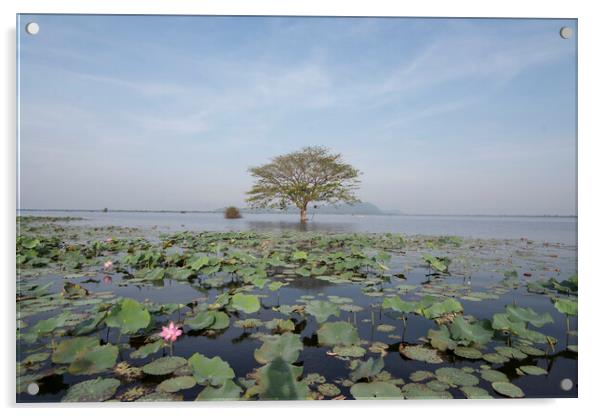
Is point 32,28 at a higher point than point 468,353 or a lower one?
higher

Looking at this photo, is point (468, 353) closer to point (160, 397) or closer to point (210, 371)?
point (210, 371)

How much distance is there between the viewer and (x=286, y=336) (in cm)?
187

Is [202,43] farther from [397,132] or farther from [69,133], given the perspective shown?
[397,132]

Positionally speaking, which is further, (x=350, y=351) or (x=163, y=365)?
(x=350, y=351)

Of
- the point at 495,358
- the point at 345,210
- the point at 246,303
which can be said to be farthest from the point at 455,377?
the point at 345,210

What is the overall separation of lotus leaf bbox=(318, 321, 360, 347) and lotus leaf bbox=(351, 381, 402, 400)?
32cm

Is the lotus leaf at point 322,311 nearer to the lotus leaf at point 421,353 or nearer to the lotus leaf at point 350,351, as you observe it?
the lotus leaf at point 350,351

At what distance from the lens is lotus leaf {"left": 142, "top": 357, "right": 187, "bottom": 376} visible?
1623mm

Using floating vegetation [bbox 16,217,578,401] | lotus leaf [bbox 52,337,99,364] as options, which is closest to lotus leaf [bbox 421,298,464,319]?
floating vegetation [bbox 16,217,578,401]

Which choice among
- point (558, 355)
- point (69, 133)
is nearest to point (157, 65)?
point (69, 133)

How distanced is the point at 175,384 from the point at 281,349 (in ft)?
1.82

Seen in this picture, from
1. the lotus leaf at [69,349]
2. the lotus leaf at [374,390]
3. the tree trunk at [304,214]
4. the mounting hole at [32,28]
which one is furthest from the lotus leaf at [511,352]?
the tree trunk at [304,214]
